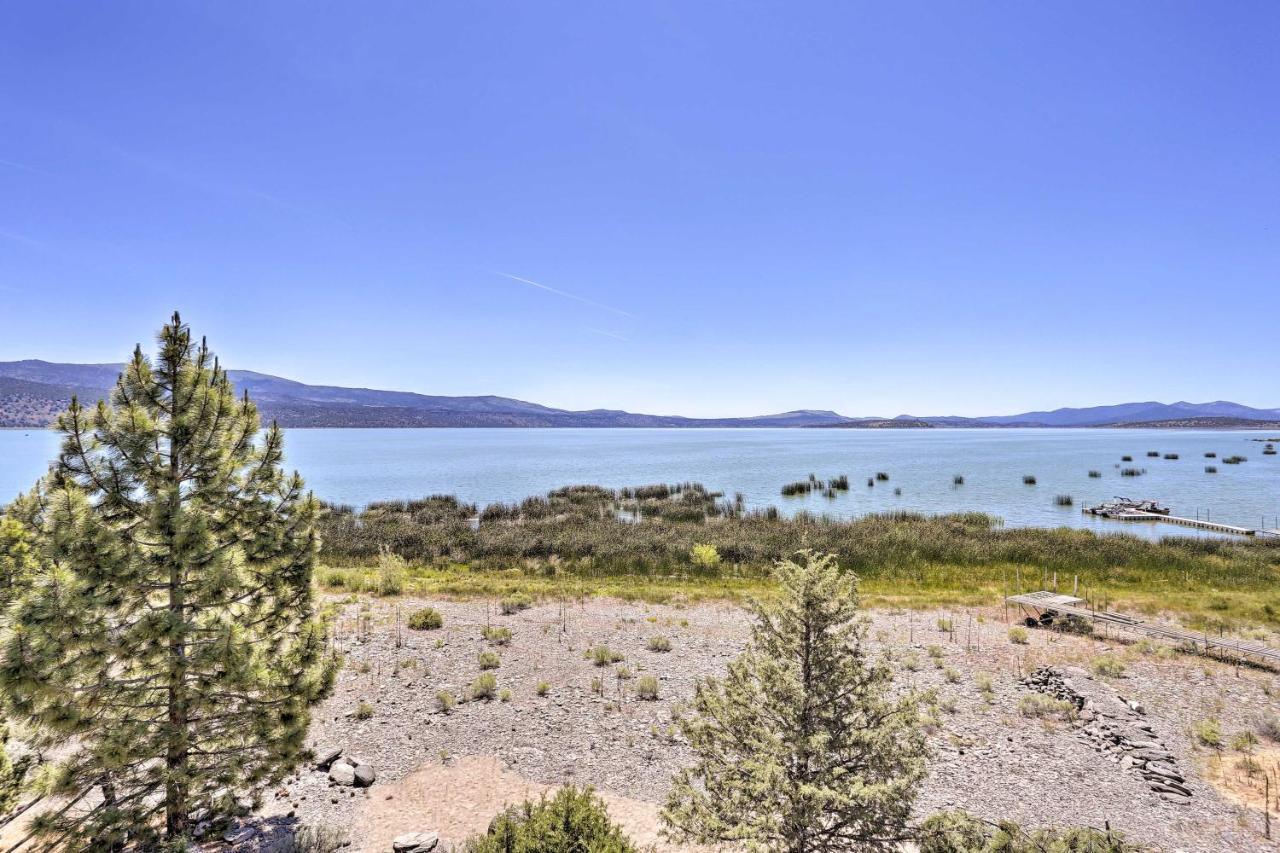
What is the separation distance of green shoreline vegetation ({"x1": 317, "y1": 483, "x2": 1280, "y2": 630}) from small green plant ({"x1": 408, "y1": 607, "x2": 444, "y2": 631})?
5.01 m

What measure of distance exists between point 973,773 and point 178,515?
13.3m

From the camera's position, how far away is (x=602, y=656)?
617 inches

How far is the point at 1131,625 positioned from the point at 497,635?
20810 mm

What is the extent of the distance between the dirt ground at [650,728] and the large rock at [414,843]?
1.06 ft

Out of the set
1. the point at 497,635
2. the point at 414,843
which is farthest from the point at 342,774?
the point at 497,635

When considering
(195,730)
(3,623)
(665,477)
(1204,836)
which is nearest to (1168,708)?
(1204,836)

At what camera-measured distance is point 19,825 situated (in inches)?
324

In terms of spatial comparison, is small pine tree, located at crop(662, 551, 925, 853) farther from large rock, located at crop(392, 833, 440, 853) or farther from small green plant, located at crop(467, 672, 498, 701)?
small green plant, located at crop(467, 672, 498, 701)

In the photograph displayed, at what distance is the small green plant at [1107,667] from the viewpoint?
14620 mm

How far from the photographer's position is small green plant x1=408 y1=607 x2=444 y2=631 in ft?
61.6

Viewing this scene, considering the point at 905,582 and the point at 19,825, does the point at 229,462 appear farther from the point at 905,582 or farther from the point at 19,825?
the point at 905,582

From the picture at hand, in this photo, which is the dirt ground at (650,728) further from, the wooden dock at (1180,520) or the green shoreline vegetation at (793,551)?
the wooden dock at (1180,520)

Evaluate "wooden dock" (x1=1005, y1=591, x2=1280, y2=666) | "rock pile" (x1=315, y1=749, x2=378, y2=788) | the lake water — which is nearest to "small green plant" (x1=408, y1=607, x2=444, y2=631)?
"rock pile" (x1=315, y1=749, x2=378, y2=788)

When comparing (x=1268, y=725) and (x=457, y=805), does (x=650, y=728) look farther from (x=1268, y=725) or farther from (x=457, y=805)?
(x=1268, y=725)
